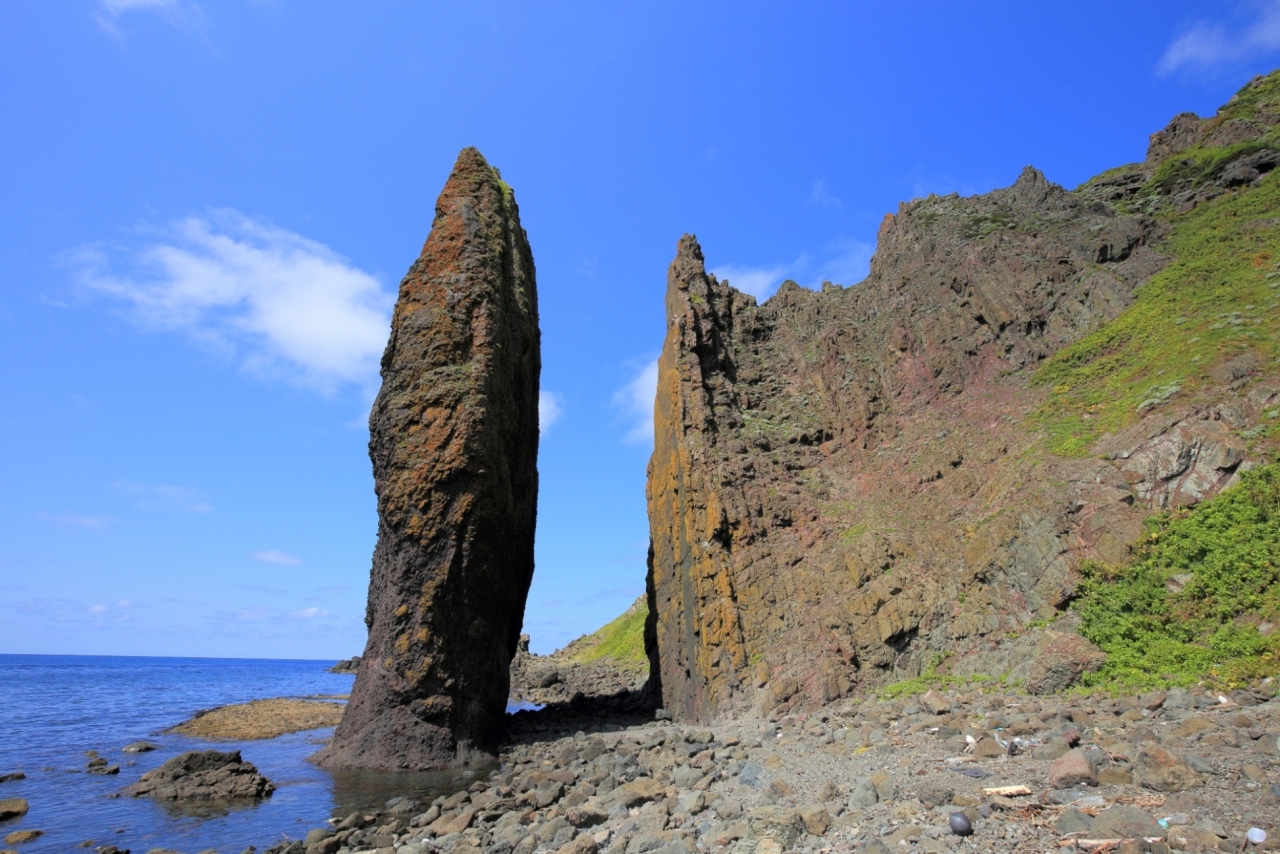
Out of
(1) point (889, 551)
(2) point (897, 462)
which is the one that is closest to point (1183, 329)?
(2) point (897, 462)

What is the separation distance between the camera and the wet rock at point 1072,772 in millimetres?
A: 7809

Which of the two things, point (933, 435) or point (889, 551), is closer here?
point (889, 551)

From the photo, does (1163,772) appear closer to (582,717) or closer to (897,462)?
(897,462)

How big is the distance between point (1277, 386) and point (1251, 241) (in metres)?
8.74

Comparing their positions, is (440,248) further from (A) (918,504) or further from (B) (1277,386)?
(B) (1277,386)

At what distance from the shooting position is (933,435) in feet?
77.0

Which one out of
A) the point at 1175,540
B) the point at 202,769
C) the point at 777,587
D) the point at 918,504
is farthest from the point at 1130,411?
the point at 202,769

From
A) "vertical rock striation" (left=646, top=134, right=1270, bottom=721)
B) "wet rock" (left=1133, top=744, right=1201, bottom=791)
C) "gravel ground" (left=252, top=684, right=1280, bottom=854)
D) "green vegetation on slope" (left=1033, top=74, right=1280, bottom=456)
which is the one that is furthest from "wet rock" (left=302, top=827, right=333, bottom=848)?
"green vegetation on slope" (left=1033, top=74, right=1280, bottom=456)

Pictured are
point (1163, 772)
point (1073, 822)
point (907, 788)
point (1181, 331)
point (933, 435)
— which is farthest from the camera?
point (933, 435)

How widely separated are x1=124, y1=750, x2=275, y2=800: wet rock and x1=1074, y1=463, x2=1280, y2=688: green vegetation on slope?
19.1 metres

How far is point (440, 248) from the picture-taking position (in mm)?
23766

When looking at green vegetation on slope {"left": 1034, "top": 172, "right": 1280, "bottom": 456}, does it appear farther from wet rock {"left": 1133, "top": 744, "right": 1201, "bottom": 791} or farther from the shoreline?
the shoreline

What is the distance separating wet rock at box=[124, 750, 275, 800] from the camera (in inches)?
647

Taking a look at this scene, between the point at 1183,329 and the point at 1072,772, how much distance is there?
17.0 m
